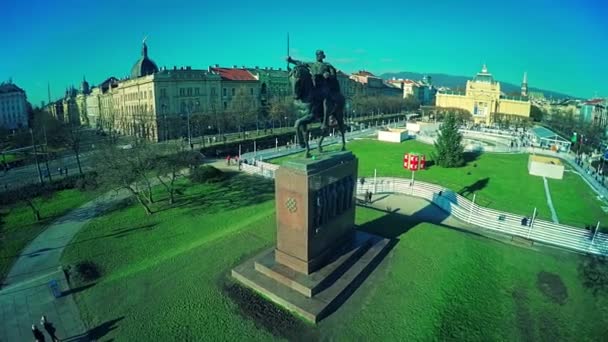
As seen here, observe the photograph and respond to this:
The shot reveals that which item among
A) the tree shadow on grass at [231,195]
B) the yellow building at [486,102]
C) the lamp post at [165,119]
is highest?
the yellow building at [486,102]

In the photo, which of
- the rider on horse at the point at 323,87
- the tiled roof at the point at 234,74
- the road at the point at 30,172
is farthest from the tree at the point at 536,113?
the road at the point at 30,172

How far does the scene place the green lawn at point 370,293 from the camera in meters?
9.76

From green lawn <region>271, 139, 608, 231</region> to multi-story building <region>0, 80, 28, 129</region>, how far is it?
278ft

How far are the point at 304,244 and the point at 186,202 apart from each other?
43.9ft

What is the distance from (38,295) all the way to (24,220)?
10.5 metres

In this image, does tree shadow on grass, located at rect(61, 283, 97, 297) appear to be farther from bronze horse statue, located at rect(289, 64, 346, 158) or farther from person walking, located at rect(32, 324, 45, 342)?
bronze horse statue, located at rect(289, 64, 346, 158)

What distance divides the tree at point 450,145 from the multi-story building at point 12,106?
3757 inches

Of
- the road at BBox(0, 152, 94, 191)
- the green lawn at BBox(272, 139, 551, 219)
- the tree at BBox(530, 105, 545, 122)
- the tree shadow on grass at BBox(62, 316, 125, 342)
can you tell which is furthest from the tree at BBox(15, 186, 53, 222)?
the tree at BBox(530, 105, 545, 122)

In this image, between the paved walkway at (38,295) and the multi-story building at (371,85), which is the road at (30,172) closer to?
the paved walkway at (38,295)

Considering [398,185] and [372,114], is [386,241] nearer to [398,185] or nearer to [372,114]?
[398,185]

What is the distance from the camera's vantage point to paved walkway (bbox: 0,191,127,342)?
33.7 feet

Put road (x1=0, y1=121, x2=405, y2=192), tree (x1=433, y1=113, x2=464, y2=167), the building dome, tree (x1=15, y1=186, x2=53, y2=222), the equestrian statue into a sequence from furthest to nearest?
1. the building dome
2. tree (x1=433, y1=113, x2=464, y2=167)
3. road (x1=0, y1=121, x2=405, y2=192)
4. tree (x1=15, y1=186, x2=53, y2=222)
5. the equestrian statue

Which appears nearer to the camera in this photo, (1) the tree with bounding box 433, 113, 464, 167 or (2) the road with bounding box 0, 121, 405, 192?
(2) the road with bounding box 0, 121, 405, 192

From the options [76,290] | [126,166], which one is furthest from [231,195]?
[76,290]
